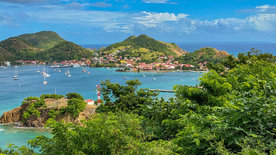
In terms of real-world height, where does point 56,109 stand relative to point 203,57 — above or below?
below

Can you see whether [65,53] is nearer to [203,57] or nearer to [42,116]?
[203,57]

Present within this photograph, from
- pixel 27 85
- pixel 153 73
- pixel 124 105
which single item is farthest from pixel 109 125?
pixel 153 73

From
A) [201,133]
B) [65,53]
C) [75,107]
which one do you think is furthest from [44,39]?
[201,133]

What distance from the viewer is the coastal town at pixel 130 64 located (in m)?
55.3

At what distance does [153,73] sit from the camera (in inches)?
2048

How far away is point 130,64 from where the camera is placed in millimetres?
61281

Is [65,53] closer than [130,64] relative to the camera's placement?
No

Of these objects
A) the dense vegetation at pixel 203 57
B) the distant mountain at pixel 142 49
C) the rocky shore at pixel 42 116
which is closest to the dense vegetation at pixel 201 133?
the rocky shore at pixel 42 116

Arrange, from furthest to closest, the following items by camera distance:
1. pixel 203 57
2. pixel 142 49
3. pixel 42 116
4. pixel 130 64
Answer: pixel 142 49, pixel 203 57, pixel 130 64, pixel 42 116

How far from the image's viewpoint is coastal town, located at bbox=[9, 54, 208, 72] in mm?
55312

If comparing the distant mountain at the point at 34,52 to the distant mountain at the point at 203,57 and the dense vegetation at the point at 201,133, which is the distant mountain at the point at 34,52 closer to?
the distant mountain at the point at 203,57

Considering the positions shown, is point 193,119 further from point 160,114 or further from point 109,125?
point 160,114

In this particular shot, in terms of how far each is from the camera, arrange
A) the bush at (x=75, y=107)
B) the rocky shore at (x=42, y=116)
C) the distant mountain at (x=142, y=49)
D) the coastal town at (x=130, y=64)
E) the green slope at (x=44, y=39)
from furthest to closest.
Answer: the green slope at (x=44, y=39) → the distant mountain at (x=142, y=49) → the coastal town at (x=130, y=64) → the rocky shore at (x=42, y=116) → the bush at (x=75, y=107)

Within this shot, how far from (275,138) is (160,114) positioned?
3950 millimetres
